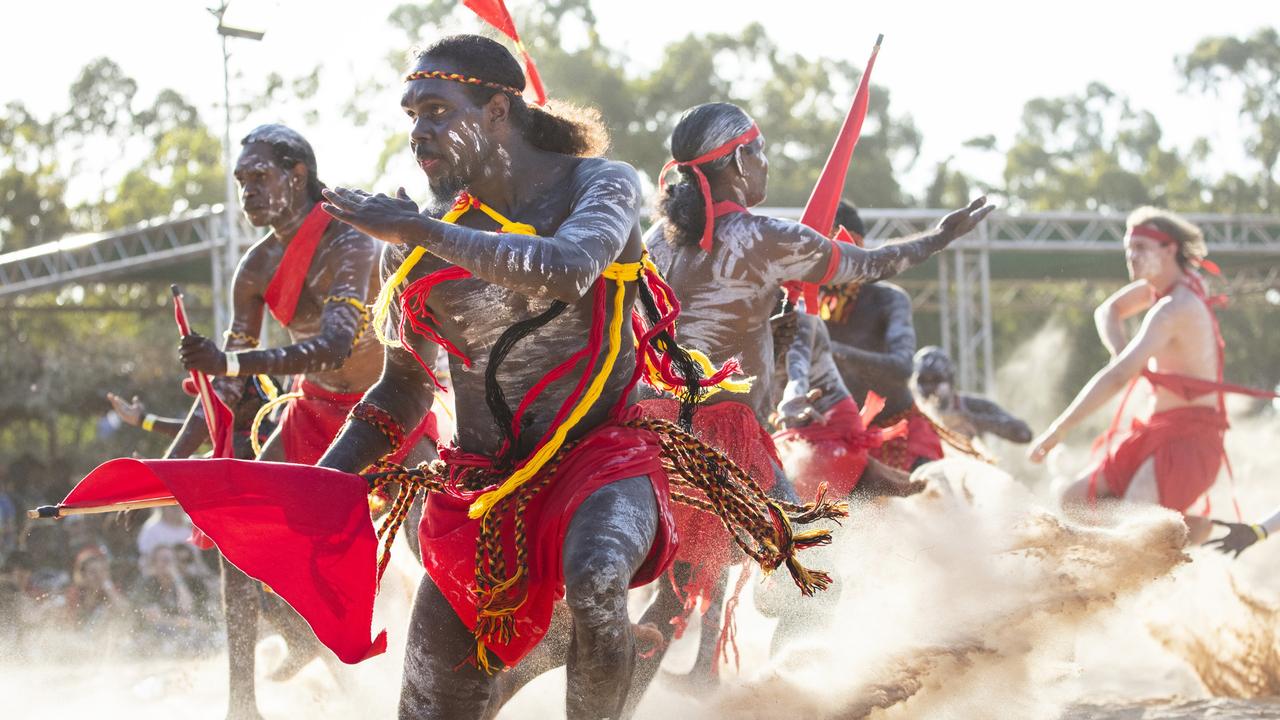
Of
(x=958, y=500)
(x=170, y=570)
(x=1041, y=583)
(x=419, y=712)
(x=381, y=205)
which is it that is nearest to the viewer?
(x=381, y=205)

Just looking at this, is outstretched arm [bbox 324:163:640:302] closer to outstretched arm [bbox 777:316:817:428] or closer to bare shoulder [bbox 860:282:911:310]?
outstretched arm [bbox 777:316:817:428]

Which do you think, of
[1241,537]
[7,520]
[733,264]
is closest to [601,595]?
[733,264]

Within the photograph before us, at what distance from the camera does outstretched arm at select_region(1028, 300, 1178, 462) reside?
704 cm

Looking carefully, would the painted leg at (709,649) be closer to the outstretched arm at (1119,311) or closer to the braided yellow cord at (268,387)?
the braided yellow cord at (268,387)

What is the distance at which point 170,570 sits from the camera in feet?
38.5

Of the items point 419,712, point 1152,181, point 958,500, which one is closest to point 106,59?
point 1152,181

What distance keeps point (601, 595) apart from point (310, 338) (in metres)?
2.48

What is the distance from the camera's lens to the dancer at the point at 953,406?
36.4 ft

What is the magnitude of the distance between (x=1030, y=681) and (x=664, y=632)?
147cm

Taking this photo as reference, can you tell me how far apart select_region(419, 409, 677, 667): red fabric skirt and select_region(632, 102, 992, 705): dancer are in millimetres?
1547

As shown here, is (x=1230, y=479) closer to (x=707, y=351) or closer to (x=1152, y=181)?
(x=707, y=351)

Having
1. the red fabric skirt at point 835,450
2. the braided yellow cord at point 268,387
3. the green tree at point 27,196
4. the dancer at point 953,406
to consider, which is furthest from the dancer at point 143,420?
the green tree at point 27,196

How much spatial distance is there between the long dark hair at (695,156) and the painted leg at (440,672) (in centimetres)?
A: 213

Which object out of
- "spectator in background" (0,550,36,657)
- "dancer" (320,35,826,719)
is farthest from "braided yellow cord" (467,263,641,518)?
"spectator in background" (0,550,36,657)
